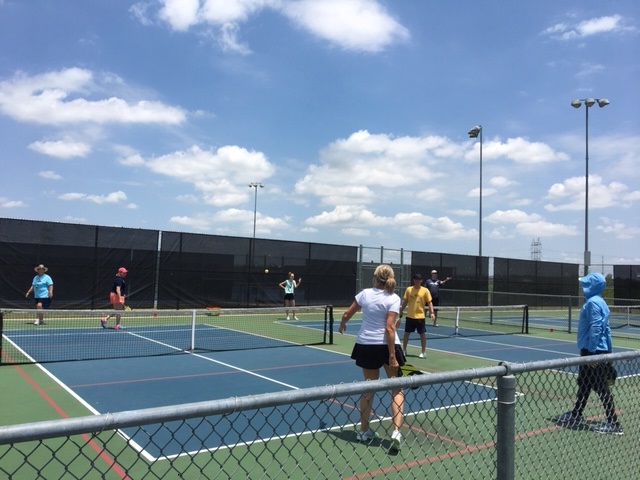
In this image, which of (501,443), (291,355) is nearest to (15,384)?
(291,355)

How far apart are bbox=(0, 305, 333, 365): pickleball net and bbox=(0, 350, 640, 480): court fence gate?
18.7 ft

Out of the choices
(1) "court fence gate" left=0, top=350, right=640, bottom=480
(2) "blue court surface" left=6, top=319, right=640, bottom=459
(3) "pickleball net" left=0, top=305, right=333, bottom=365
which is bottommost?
(3) "pickleball net" left=0, top=305, right=333, bottom=365

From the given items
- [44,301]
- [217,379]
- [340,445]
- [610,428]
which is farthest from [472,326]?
[340,445]

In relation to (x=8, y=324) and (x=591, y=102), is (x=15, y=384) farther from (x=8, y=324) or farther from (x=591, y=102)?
(x=591, y=102)

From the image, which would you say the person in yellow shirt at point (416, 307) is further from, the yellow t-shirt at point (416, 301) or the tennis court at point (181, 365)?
the tennis court at point (181, 365)

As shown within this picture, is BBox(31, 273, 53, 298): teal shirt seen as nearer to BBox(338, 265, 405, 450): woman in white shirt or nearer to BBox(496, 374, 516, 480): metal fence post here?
BBox(338, 265, 405, 450): woman in white shirt

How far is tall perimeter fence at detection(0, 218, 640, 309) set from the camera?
1773 centimetres

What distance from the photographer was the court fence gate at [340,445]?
6.82 ft

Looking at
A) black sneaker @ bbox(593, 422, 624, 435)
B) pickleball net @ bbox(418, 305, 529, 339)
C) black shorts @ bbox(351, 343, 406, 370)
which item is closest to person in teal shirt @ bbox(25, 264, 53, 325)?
pickleball net @ bbox(418, 305, 529, 339)

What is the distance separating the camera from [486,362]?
10969 millimetres

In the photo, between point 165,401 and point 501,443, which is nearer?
point 501,443

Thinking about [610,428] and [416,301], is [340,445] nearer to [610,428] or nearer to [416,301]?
[610,428]

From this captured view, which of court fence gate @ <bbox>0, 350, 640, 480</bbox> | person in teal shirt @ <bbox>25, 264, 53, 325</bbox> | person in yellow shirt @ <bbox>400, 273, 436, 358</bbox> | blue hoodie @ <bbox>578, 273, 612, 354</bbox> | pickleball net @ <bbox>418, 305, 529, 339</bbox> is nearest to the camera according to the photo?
court fence gate @ <bbox>0, 350, 640, 480</bbox>

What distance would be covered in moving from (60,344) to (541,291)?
28224 millimetres
